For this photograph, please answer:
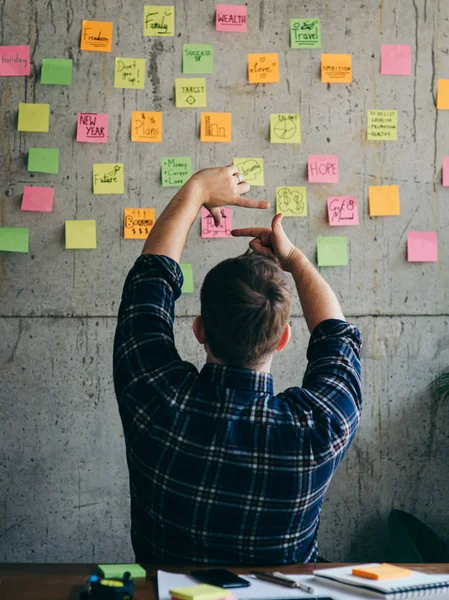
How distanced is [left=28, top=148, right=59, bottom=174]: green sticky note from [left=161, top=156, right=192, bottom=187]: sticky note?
1.26 ft

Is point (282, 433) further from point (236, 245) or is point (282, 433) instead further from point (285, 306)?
point (236, 245)

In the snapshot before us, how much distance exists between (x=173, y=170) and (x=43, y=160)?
1.51 feet

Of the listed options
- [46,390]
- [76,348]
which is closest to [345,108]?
[76,348]

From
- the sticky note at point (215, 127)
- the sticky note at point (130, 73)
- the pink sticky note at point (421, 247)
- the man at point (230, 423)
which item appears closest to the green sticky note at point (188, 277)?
the sticky note at point (215, 127)

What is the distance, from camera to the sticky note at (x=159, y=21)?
2.46m

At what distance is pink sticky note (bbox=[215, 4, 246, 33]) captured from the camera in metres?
2.47

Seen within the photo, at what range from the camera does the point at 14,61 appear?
2439mm

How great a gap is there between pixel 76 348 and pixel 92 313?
5.3 inches

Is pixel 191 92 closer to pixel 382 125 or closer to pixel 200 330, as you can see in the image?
pixel 382 125

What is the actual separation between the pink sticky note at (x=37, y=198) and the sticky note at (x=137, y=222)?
0.90 feet

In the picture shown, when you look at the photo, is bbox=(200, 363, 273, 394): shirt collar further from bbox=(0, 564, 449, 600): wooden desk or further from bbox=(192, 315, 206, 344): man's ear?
bbox=(0, 564, 449, 600): wooden desk

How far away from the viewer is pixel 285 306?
118 cm

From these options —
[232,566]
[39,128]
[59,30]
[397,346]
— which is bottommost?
[232,566]

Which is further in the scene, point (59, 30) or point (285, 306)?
point (59, 30)
